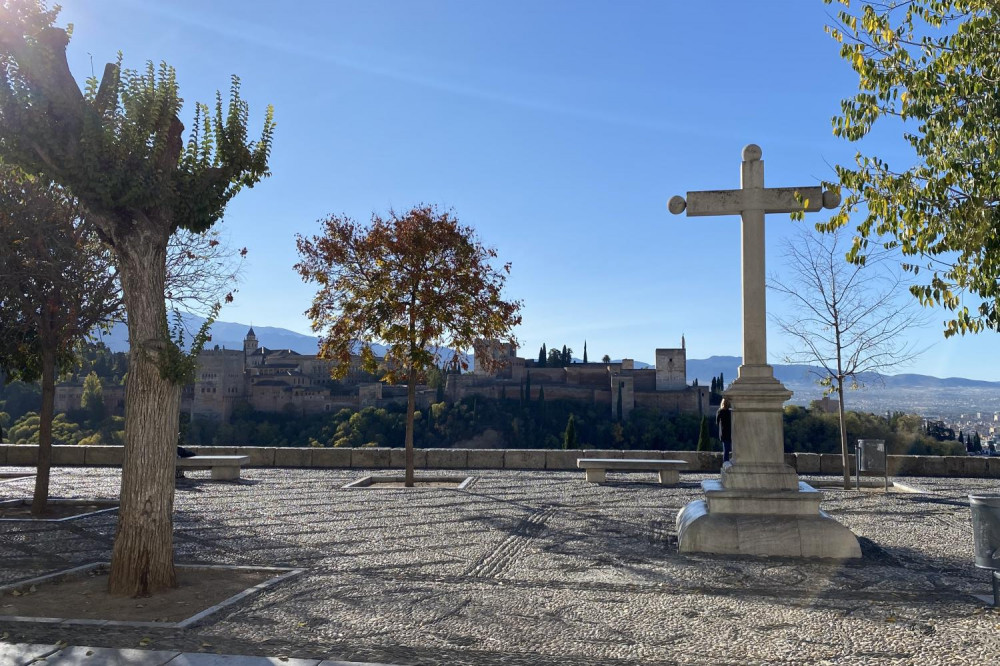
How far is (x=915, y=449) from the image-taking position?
49531 millimetres

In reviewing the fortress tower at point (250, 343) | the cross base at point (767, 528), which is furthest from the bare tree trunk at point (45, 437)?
the fortress tower at point (250, 343)

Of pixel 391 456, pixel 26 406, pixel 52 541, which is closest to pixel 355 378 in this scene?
pixel 26 406

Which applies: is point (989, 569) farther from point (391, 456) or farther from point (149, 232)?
point (391, 456)

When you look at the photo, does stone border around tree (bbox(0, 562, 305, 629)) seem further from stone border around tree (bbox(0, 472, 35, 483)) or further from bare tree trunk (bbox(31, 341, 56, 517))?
stone border around tree (bbox(0, 472, 35, 483))

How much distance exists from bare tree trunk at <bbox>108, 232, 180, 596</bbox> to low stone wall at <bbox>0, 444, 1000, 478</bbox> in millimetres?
10555

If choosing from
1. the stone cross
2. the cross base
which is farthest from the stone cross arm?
the cross base

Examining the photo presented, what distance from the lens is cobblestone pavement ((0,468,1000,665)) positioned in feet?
14.5

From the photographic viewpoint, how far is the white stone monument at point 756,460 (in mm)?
7188

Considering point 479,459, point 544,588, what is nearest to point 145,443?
point 544,588

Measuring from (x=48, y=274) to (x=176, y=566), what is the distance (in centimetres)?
533

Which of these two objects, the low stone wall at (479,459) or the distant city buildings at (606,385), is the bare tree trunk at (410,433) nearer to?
the low stone wall at (479,459)

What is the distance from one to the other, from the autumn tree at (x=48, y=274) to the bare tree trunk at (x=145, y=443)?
4.68 metres

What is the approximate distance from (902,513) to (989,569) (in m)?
4.47

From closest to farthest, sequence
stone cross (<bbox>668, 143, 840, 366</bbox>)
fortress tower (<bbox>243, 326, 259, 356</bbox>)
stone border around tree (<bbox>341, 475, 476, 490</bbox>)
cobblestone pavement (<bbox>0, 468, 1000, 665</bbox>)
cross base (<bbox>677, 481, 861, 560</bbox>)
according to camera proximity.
Answer: cobblestone pavement (<bbox>0, 468, 1000, 665</bbox>) < cross base (<bbox>677, 481, 861, 560</bbox>) < stone cross (<bbox>668, 143, 840, 366</bbox>) < stone border around tree (<bbox>341, 475, 476, 490</bbox>) < fortress tower (<bbox>243, 326, 259, 356</bbox>)
